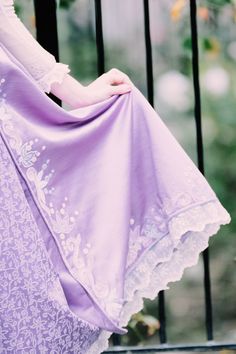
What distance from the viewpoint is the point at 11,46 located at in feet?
6.98

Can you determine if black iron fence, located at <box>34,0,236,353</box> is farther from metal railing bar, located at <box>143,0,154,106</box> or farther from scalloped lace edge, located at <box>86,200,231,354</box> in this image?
scalloped lace edge, located at <box>86,200,231,354</box>

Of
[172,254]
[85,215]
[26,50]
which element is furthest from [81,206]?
[26,50]

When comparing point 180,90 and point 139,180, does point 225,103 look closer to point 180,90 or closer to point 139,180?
point 180,90

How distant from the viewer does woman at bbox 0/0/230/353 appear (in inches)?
79.0

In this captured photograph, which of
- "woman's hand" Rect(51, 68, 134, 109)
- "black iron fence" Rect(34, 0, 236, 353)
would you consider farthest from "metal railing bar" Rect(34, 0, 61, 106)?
"woman's hand" Rect(51, 68, 134, 109)

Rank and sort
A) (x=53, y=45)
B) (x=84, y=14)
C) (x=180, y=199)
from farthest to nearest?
(x=84, y=14), (x=53, y=45), (x=180, y=199)

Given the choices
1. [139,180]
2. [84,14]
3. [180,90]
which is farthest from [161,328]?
[84,14]

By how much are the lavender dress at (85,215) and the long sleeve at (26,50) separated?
A: 32mm

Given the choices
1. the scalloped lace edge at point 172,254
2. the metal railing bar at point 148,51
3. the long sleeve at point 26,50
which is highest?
the long sleeve at point 26,50

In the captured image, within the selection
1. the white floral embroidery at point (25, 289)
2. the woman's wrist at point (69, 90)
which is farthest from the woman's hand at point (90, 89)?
the white floral embroidery at point (25, 289)

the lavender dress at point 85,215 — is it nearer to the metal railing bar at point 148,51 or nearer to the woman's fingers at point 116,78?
the woman's fingers at point 116,78

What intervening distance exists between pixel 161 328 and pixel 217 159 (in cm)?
74

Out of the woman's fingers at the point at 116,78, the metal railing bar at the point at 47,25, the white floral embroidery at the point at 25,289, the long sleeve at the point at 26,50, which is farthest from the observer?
the metal railing bar at the point at 47,25

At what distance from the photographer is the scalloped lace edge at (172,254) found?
6.99 feet
